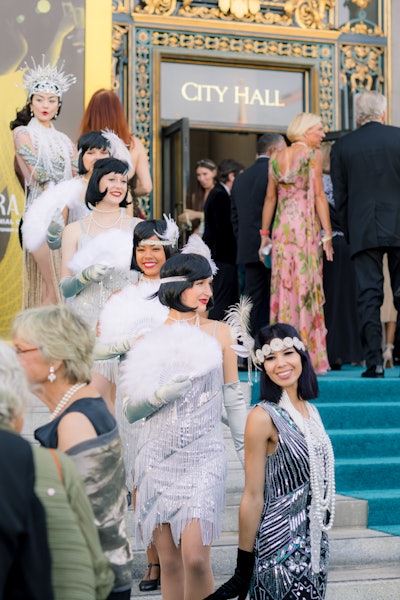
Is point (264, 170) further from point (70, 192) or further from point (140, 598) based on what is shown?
point (140, 598)

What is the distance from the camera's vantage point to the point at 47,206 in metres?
6.81

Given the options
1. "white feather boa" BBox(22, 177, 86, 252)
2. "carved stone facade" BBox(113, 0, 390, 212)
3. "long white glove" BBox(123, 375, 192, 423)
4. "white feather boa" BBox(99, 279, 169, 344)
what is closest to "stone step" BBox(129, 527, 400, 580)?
"white feather boa" BBox(99, 279, 169, 344)

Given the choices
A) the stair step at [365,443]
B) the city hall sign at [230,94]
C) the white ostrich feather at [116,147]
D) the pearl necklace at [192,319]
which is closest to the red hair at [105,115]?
the white ostrich feather at [116,147]

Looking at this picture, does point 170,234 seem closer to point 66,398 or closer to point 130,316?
point 130,316

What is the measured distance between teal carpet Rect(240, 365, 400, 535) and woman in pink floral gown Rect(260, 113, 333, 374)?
0.46m

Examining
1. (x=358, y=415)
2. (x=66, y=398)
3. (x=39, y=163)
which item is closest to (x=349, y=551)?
(x=358, y=415)

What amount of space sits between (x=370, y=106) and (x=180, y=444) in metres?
4.52

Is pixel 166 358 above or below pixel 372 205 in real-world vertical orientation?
below

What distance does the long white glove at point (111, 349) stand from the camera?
4.95 meters

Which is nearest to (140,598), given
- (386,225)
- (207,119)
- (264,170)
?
(386,225)

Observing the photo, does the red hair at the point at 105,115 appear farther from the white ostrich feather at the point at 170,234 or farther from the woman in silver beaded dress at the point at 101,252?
the white ostrich feather at the point at 170,234

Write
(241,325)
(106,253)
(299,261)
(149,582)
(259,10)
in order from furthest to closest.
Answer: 1. (259,10)
2. (299,261)
3. (106,253)
4. (149,582)
5. (241,325)

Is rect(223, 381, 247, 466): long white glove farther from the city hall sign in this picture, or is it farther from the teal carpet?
the city hall sign

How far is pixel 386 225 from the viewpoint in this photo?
27.3 feet
